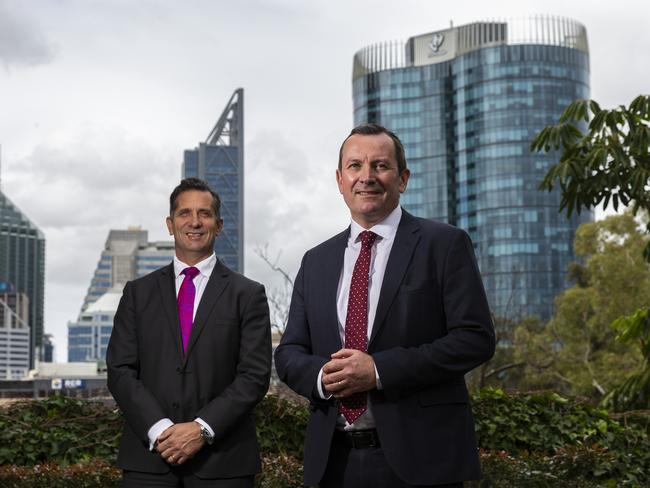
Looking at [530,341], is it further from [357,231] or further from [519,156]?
[519,156]

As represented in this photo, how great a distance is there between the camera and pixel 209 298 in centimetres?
337

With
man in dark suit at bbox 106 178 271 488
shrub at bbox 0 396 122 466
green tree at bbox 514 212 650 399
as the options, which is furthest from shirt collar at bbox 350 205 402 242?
green tree at bbox 514 212 650 399

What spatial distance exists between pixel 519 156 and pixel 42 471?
9704cm

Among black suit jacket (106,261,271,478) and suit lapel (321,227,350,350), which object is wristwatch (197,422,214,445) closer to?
black suit jacket (106,261,271,478)

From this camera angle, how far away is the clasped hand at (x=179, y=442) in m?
3.07

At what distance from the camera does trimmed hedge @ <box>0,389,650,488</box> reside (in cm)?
489

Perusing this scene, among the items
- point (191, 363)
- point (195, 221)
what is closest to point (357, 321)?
point (191, 363)

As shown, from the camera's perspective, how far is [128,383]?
3.25m

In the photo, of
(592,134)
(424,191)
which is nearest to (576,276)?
(592,134)

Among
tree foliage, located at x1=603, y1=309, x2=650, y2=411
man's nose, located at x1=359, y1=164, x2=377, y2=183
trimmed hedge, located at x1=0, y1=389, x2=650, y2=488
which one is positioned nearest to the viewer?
man's nose, located at x1=359, y1=164, x2=377, y2=183

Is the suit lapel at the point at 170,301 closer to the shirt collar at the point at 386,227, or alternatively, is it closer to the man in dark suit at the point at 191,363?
the man in dark suit at the point at 191,363

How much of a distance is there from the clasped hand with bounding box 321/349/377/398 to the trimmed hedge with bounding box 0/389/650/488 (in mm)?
2299

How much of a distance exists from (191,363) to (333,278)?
0.66 metres

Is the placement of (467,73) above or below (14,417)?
above
